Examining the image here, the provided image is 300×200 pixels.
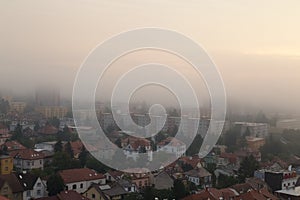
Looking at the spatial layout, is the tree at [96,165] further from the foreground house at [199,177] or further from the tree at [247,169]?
the tree at [247,169]

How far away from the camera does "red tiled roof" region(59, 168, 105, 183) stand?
16.1 ft

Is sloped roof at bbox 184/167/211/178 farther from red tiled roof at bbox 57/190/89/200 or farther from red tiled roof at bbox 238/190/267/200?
red tiled roof at bbox 57/190/89/200

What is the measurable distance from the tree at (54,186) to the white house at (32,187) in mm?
117

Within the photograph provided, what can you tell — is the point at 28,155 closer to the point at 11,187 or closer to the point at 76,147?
the point at 76,147

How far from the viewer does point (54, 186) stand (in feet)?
14.5

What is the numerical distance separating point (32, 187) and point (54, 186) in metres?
0.24

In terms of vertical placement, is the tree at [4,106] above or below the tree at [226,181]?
above

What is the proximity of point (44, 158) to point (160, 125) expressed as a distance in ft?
6.18

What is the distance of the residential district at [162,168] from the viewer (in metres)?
4.38

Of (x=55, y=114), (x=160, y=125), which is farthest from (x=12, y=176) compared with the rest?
(x=55, y=114)

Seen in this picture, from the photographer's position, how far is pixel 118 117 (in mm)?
4375

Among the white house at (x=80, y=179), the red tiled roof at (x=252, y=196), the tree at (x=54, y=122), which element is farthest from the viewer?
the tree at (x=54, y=122)

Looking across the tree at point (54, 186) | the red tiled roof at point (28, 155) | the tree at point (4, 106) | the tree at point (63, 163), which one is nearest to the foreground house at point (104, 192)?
the tree at point (54, 186)

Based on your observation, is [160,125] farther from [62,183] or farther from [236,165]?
[62,183]
